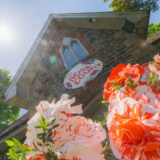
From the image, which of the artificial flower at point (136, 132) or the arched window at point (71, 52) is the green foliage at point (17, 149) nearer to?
the artificial flower at point (136, 132)

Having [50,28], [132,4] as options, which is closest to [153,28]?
[132,4]

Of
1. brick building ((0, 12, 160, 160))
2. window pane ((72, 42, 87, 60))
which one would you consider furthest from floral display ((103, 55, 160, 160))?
window pane ((72, 42, 87, 60))

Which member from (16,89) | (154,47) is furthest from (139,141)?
(16,89)

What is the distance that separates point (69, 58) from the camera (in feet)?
20.2

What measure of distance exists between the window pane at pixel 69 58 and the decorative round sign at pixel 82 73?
0.74m

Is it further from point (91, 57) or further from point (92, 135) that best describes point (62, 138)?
point (91, 57)

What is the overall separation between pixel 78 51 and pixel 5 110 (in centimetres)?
1129

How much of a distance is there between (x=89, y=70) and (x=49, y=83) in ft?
6.40

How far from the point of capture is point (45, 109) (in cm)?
60

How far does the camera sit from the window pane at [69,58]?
19.6 ft

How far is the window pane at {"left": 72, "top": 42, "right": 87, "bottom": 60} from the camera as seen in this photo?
226 inches

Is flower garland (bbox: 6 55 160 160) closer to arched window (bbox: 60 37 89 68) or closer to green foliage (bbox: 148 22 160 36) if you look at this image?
arched window (bbox: 60 37 89 68)

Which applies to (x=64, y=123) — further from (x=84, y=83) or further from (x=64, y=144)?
(x=84, y=83)

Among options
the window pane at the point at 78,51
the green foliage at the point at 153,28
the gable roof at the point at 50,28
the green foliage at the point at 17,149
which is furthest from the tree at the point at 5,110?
the green foliage at the point at 153,28
